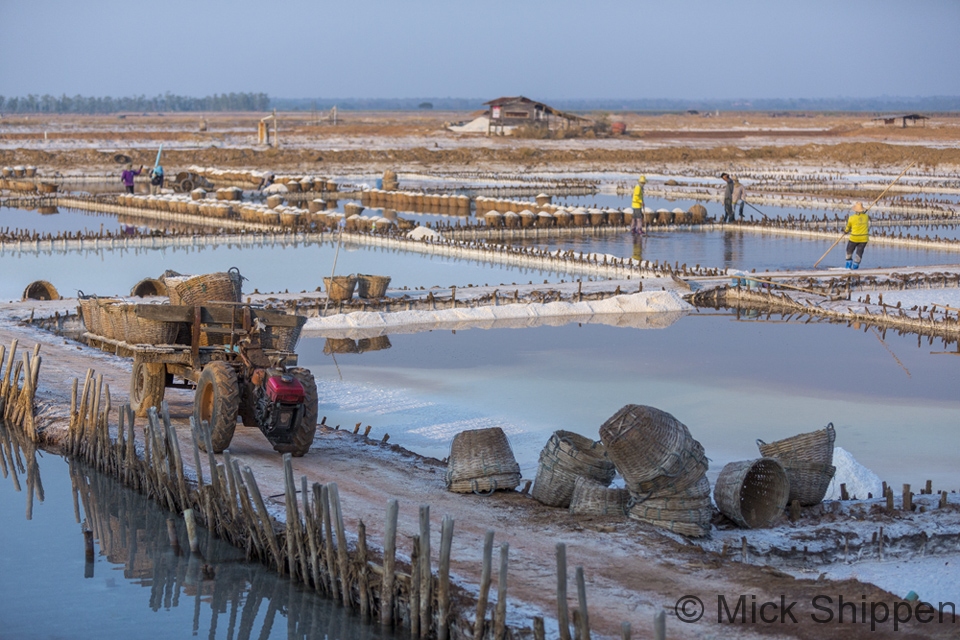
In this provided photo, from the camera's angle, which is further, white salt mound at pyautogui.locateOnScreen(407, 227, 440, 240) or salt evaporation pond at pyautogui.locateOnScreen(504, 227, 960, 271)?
white salt mound at pyautogui.locateOnScreen(407, 227, 440, 240)

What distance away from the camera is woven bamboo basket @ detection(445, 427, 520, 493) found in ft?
22.4

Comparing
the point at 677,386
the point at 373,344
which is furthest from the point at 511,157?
the point at 677,386

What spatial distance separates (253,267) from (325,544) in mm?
11763

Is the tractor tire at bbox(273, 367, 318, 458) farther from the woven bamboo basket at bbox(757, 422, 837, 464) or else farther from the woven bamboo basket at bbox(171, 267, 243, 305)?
the woven bamboo basket at bbox(757, 422, 837, 464)

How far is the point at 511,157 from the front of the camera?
143 ft

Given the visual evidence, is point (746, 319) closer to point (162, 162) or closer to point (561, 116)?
point (162, 162)

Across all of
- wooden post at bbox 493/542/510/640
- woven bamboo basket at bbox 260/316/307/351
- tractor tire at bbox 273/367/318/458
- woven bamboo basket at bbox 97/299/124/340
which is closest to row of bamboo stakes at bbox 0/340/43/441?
woven bamboo basket at bbox 97/299/124/340

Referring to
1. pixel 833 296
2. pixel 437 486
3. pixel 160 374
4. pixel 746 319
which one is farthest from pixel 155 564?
pixel 833 296

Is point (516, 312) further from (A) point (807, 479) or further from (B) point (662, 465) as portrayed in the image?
(B) point (662, 465)

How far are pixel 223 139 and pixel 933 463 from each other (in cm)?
5434

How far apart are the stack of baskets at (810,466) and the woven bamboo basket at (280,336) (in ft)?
10.0

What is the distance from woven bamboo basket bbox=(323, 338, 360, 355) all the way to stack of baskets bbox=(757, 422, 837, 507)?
5787mm

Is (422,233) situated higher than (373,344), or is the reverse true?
(422,233)

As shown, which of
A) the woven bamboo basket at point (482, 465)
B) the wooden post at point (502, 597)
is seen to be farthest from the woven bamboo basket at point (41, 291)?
the wooden post at point (502, 597)
